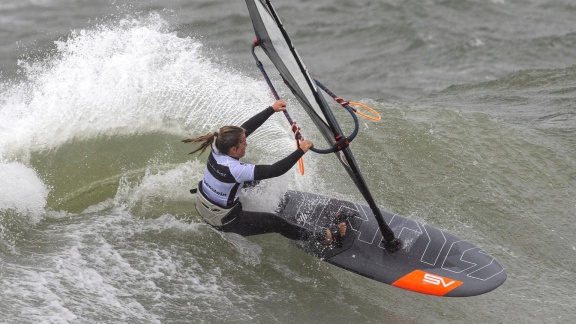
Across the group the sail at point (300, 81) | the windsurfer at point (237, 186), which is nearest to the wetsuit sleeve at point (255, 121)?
the windsurfer at point (237, 186)

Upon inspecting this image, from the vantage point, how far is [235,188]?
5941 millimetres

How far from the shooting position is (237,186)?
5941 mm

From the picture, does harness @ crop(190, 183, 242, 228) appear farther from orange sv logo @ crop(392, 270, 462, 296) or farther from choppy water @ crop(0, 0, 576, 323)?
orange sv logo @ crop(392, 270, 462, 296)

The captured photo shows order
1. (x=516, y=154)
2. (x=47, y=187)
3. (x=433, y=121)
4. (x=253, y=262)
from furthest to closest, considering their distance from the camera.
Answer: (x=433, y=121) < (x=516, y=154) < (x=47, y=187) < (x=253, y=262)

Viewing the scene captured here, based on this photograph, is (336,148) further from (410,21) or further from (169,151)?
(410,21)

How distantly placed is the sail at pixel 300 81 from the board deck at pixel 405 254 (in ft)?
0.84

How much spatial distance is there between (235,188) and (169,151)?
212 cm

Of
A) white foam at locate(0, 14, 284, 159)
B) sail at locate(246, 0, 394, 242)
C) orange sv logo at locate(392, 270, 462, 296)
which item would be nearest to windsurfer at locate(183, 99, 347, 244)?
sail at locate(246, 0, 394, 242)

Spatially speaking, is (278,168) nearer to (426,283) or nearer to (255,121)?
(255,121)

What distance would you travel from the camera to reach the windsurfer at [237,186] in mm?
5715

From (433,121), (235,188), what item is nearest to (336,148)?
(235,188)

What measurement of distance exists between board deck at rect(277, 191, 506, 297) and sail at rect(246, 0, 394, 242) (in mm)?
255

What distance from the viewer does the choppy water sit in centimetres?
591

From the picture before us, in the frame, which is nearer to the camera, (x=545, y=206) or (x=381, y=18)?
(x=545, y=206)
